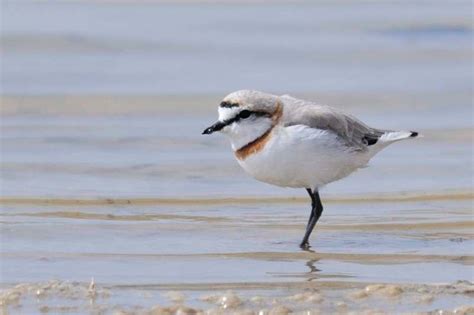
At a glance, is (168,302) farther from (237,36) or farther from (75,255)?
(237,36)

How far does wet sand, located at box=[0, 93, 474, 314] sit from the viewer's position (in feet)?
20.6

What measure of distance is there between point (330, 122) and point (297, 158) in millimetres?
375

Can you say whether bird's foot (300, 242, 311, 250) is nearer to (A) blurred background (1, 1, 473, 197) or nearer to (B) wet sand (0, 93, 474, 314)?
(B) wet sand (0, 93, 474, 314)

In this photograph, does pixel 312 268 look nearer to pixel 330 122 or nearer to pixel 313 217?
pixel 313 217

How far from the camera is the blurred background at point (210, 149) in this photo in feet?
23.3

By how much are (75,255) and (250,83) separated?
17.3 ft

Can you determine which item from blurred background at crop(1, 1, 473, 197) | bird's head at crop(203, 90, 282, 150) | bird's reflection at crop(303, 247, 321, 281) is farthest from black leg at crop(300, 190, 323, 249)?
blurred background at crop(1, 1, 473, 197)

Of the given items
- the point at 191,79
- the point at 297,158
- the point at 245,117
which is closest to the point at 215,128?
the point at 245,117

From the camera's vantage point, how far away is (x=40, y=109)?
463 inches

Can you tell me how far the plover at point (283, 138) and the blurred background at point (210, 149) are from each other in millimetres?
412

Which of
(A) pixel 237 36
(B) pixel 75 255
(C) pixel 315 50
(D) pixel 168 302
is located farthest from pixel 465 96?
(D) pixel 168 302

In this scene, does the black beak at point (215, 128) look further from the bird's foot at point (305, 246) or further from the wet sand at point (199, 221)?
the bird's foot at point (305, 246)

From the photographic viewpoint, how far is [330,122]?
793cm

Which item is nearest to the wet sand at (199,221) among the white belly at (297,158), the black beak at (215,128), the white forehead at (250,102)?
the white belly at (297,158)
